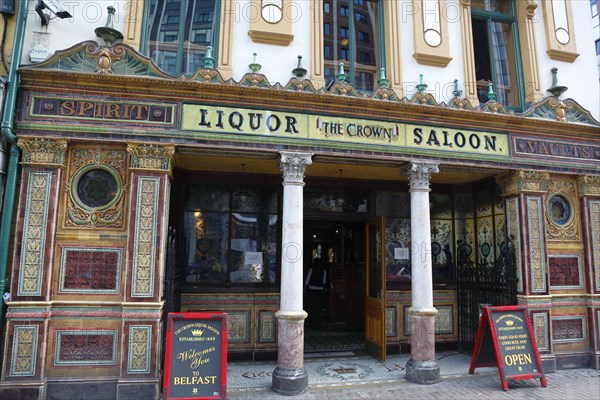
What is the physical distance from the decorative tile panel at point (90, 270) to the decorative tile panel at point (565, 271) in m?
7.97

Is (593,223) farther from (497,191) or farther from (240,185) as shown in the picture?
(240,185)

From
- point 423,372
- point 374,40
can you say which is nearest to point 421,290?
point 423,372

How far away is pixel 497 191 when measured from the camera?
886 cm

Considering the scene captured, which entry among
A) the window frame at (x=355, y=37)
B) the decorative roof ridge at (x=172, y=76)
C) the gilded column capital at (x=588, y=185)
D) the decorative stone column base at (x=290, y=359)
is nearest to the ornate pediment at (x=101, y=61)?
the decorative roof ridge at (x=172, y=76)

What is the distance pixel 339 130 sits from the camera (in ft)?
23.4

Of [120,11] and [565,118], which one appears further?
[565,118]

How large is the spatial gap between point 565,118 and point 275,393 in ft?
25.3

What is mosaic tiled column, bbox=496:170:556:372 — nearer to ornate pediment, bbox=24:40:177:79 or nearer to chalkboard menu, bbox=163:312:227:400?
chalkboard menu, bbox=163:312:227:400

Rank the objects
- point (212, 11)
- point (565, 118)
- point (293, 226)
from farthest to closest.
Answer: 1. point (565, 118)
2. point (212, 11)
3. point (293, 226)

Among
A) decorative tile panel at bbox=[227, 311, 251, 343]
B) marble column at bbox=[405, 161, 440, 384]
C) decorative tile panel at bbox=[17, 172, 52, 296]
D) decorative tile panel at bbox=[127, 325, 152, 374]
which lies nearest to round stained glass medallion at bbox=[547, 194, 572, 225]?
marble column at bbox=[405, 161, 440, 384]

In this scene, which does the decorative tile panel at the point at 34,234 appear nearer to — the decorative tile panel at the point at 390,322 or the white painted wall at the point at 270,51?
the white painted wall at the point at 270,51

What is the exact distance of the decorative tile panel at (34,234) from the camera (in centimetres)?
587

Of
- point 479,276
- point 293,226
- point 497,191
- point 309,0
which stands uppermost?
point 309,0

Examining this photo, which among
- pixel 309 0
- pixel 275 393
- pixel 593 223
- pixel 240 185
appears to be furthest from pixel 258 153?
pixel 593 223
